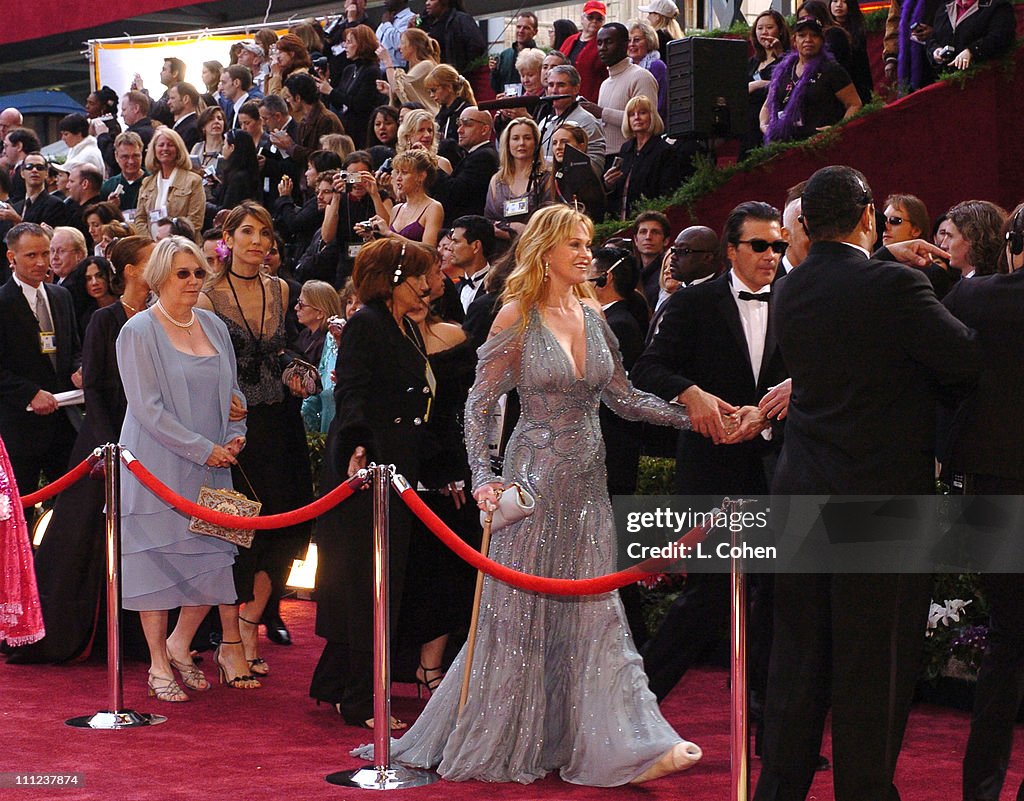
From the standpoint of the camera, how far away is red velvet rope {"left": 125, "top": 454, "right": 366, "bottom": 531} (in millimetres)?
5590

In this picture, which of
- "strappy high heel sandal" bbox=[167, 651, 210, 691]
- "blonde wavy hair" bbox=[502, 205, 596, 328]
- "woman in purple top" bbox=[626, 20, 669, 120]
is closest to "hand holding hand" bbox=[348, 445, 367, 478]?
"blonde wavy hair" bbox=[502, 205, 596, 328]

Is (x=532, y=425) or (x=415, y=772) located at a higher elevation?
(x=532, y=425)

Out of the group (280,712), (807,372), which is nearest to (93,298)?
(280,712)

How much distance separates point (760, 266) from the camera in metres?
5.52

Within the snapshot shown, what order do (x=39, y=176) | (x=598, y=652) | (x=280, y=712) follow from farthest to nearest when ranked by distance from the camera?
(x=39, y=176)
(x=280, y=712)
(x=598, y=652)

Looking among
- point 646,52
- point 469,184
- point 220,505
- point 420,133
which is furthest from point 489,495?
point 646,52

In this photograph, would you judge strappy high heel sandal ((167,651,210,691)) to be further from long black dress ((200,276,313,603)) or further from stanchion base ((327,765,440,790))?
stanchion base ((327,765,440,790))

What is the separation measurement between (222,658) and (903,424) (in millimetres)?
3879

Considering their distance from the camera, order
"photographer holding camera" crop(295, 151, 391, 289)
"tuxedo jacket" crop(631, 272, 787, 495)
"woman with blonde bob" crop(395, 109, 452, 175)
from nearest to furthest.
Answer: "tuxedo jacket" crop(631, 272, 787, 495), "photographer holding camera" crop(295, 151, 391, 289), "woman with blonde bob" crop(395, 109, 452, 175)

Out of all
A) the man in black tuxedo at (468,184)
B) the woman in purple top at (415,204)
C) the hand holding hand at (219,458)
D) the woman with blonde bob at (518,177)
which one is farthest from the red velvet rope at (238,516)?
the man in black tuxedo at (468,184)

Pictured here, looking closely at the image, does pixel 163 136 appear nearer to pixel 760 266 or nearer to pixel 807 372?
pixel 760 266

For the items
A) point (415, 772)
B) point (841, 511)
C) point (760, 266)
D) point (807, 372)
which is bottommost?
point (415, 772)

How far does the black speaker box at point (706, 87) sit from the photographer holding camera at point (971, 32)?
1308 mm

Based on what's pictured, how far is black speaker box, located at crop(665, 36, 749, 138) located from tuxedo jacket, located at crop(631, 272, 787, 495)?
464 cm
